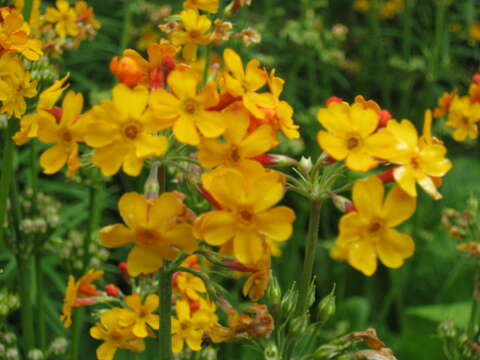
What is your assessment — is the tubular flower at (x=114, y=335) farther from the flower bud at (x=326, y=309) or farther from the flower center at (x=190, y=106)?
the flower center at (x=190, y=106)

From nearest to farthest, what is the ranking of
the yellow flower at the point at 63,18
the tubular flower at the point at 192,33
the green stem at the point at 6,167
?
the green stem at the point at 6,167, the tubular flower at the point at 192,33, the yellow flower at the point at 63,18

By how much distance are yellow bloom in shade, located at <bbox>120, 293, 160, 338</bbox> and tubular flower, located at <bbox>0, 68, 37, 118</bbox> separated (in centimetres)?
55

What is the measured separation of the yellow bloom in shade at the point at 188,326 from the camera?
5.94 feet

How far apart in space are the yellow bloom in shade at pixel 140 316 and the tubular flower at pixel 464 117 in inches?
62.6

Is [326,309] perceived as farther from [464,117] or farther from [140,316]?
[464,117]

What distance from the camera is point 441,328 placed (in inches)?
105

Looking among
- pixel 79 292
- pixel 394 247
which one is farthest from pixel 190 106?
pixel 79 292

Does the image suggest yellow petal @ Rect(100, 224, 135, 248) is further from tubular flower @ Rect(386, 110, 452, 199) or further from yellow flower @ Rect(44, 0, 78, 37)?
yellow flower @ Rect(44, 0, 78, 37)

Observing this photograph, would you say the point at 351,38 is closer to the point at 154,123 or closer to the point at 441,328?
the point at 441,328

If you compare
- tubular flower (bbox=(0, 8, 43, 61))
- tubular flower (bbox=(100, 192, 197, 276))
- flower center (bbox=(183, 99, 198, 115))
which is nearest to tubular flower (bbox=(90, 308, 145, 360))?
tubular flower (bbox=(100, 192, 197, 276))

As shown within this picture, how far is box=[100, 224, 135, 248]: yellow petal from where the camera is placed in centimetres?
148

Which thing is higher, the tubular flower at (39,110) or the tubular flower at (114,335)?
the tubular flower at (39,110)

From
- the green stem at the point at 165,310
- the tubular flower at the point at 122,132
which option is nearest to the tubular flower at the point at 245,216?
the tubular flower at the point at 122,132

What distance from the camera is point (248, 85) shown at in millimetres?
1639
